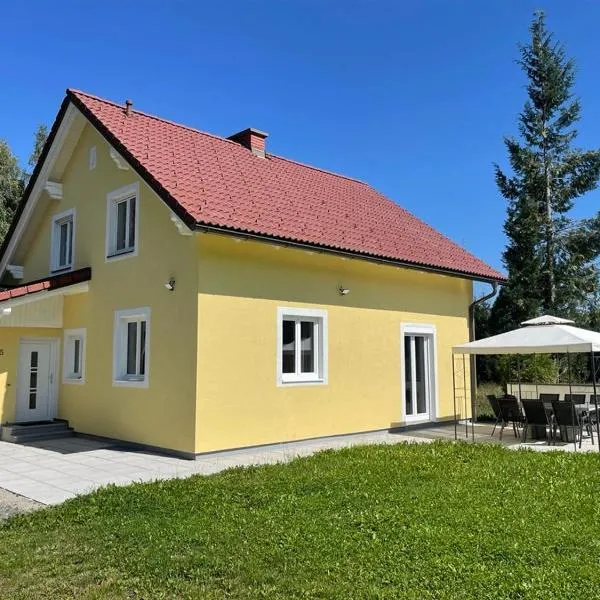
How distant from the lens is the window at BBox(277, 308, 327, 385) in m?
11.6

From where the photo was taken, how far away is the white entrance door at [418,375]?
14406mm

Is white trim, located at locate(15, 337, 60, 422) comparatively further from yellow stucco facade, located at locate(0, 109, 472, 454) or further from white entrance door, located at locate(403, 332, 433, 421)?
white entrance door, located at locate(403, 332, 433, 421)

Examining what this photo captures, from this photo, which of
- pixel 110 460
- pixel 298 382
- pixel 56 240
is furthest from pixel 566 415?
pixel 56 240

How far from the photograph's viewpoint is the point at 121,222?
13.0 metres

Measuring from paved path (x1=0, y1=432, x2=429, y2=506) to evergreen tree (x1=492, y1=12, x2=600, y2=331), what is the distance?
58.8ft

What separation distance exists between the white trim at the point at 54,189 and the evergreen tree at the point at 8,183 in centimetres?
1236

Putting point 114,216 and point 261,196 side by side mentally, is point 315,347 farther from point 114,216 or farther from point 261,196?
point 114,216

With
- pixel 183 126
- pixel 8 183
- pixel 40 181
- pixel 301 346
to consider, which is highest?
pixel 8 183

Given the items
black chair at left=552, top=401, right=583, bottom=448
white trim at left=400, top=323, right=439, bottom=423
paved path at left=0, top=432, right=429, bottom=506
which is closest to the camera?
paved path at left=0, top=432, right=429, bottom=506

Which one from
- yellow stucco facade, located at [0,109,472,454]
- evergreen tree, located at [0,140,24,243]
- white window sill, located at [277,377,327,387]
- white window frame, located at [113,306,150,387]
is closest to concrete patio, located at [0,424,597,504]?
yellow stucco facade, located at [0,109,472,454]

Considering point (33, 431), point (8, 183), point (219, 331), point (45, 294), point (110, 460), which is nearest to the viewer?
point (110, 460)

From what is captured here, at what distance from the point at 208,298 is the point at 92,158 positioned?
5816 mm

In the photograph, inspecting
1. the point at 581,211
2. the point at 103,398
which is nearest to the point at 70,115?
the point at 103,398

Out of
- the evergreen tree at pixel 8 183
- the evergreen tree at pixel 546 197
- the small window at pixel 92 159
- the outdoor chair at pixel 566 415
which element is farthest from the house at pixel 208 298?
the evergreen tree at pixel 546 197
